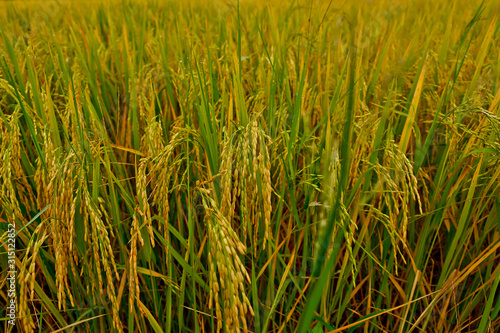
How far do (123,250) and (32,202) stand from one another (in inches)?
12.8

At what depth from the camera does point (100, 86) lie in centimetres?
165

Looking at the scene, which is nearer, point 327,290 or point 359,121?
point 327,290

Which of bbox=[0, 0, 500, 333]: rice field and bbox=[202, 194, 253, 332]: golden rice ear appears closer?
bbox=[202, 194, 253, 332]: golden rice ear

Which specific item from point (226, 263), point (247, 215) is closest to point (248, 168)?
point (247, 215)

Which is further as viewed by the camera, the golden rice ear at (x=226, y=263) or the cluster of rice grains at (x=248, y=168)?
the cluster of rice grains at (x=248, y=168)

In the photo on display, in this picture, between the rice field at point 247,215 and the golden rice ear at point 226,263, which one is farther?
the rice field at point 247,215

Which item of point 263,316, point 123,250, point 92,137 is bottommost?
point 263,316

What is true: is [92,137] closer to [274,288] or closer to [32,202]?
[32,202]

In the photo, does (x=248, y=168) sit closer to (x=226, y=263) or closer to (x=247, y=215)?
(x=247, y=215)

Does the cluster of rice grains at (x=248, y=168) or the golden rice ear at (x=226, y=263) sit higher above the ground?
the cluster of rice grains at (x=248, y=168)

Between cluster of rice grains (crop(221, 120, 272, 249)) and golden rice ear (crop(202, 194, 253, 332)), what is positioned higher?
cluster of rice grains (crop(221, 120, 272, 249))

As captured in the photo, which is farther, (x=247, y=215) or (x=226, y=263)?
(x=247, y=215)

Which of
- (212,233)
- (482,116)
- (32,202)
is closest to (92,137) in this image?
(32,202)

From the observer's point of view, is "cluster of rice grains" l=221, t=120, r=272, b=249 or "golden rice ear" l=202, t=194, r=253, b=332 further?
"cluster of rice grains" l=221, t=120, r=272, b=249
